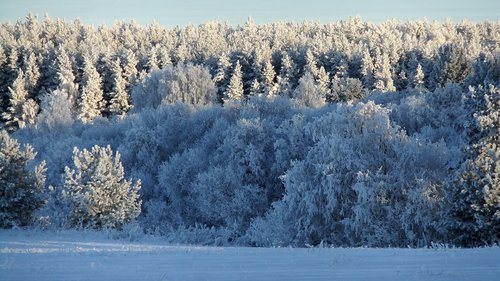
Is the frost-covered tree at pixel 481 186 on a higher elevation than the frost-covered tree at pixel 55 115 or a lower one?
lower

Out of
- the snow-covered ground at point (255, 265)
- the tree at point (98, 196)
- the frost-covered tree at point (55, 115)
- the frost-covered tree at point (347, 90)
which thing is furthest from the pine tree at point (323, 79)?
the snow-covered ground at point (255, 265)

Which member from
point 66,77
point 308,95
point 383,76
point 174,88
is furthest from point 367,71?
point 66,77

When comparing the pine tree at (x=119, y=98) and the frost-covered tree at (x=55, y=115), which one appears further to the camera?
the pine tree at (x=119, y=98)

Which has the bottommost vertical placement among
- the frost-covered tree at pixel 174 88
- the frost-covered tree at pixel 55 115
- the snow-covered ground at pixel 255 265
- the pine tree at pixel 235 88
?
the snow-covered ground at pixel 255 265

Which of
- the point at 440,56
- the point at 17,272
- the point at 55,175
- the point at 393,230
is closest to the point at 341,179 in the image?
the point at 393,230

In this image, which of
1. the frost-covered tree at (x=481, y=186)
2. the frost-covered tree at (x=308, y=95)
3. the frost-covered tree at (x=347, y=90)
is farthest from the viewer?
the frost-covered tree at (x=347, y=90)

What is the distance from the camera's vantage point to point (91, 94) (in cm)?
6425

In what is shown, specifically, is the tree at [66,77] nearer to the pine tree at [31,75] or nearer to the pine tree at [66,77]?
the pine tree at [66,77]

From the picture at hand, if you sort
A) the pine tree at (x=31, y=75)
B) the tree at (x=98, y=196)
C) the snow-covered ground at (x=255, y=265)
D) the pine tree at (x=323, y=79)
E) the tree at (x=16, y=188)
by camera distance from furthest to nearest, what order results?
the pine tree at (x=31, y=75)
the pine tree at (x=323, y=79)
the tree at (x=98, y=196)
the tree at (x=16, y=188)
the snow-covered ground at (x=255, y=265)

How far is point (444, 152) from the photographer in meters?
20.7

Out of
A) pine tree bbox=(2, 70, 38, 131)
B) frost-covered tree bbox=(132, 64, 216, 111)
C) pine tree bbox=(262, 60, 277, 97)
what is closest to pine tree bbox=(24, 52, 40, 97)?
pine tree bbox=(2, 70, 38, 131)

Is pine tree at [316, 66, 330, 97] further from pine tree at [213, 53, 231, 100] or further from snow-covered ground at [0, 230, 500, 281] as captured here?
snow-covered ground at [0, 230, 500, 281]

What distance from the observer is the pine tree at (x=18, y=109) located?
63272 millimetres

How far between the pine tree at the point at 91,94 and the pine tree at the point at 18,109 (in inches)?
231
